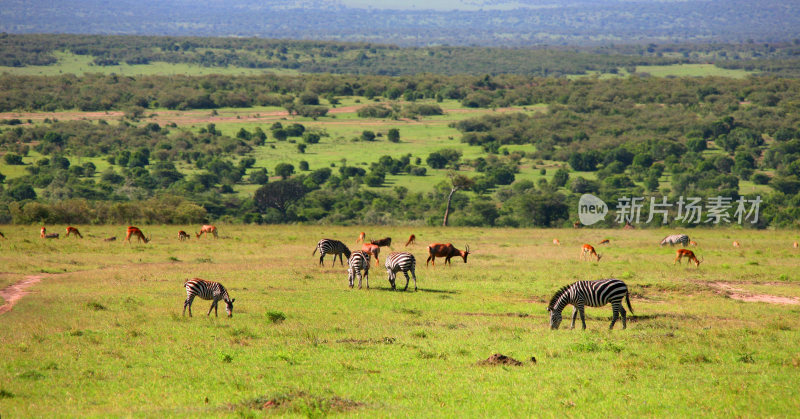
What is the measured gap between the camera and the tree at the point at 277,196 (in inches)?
2936

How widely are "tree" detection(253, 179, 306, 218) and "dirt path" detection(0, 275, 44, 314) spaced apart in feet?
158

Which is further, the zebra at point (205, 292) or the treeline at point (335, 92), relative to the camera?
the treeline at point (335, 92)

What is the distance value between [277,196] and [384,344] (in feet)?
200

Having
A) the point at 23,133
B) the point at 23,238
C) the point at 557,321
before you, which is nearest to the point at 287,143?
the point at 23,133

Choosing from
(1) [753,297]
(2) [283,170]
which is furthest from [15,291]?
(2) [283,170]

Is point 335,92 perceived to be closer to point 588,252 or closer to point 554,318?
point 588,252

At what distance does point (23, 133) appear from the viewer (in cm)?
10150

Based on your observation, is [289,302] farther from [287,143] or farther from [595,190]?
[287,143]

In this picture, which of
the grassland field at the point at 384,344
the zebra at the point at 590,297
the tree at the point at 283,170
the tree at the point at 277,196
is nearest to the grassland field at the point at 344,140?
the tree at the point at 283,170

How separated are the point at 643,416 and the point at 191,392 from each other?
700 cm

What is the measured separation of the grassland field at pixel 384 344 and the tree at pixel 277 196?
44.6m

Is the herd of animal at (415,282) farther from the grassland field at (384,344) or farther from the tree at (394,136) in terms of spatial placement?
the tree at (394,136)

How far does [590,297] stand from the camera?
56.6ft

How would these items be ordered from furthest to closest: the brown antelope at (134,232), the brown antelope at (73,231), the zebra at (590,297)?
1. the brown antelope at (73,231)
2. the brown antelope at (134,232)
3. the zebra at (590,297)
